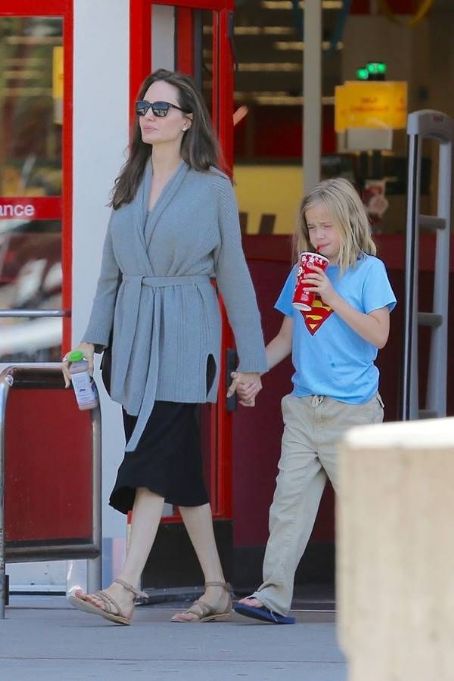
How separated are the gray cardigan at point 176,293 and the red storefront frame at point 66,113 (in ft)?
3.12

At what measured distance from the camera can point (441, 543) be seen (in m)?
3.13

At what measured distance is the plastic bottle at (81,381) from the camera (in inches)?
226

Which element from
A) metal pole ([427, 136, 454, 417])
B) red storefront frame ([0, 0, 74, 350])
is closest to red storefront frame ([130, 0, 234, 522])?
red storefront frame ([0, 0, 74, 350])

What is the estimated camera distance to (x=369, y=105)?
13.8 m

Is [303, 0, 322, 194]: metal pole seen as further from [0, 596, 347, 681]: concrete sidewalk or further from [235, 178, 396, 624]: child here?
[0, 596, 347, 681]: concrete sidewalk

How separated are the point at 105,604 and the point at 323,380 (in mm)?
1051

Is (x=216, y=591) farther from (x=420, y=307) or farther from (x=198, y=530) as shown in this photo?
(x=420, y=307)

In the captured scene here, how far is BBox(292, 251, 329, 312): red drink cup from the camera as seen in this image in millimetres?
5555

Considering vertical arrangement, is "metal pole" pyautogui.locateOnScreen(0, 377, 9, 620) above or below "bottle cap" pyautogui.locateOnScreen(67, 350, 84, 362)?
below

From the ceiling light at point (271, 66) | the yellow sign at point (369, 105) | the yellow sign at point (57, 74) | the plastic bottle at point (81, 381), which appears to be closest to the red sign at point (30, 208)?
the yellow sign at point (57, 74)

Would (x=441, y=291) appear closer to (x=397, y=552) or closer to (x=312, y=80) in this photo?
(x=397, y=552)

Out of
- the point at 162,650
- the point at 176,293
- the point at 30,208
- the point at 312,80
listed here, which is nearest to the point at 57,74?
the point at 30,208

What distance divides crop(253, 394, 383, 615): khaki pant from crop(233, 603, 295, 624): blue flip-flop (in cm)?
3

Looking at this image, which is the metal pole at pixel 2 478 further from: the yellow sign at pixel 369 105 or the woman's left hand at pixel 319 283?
the yellow sign at pixel 369 105
